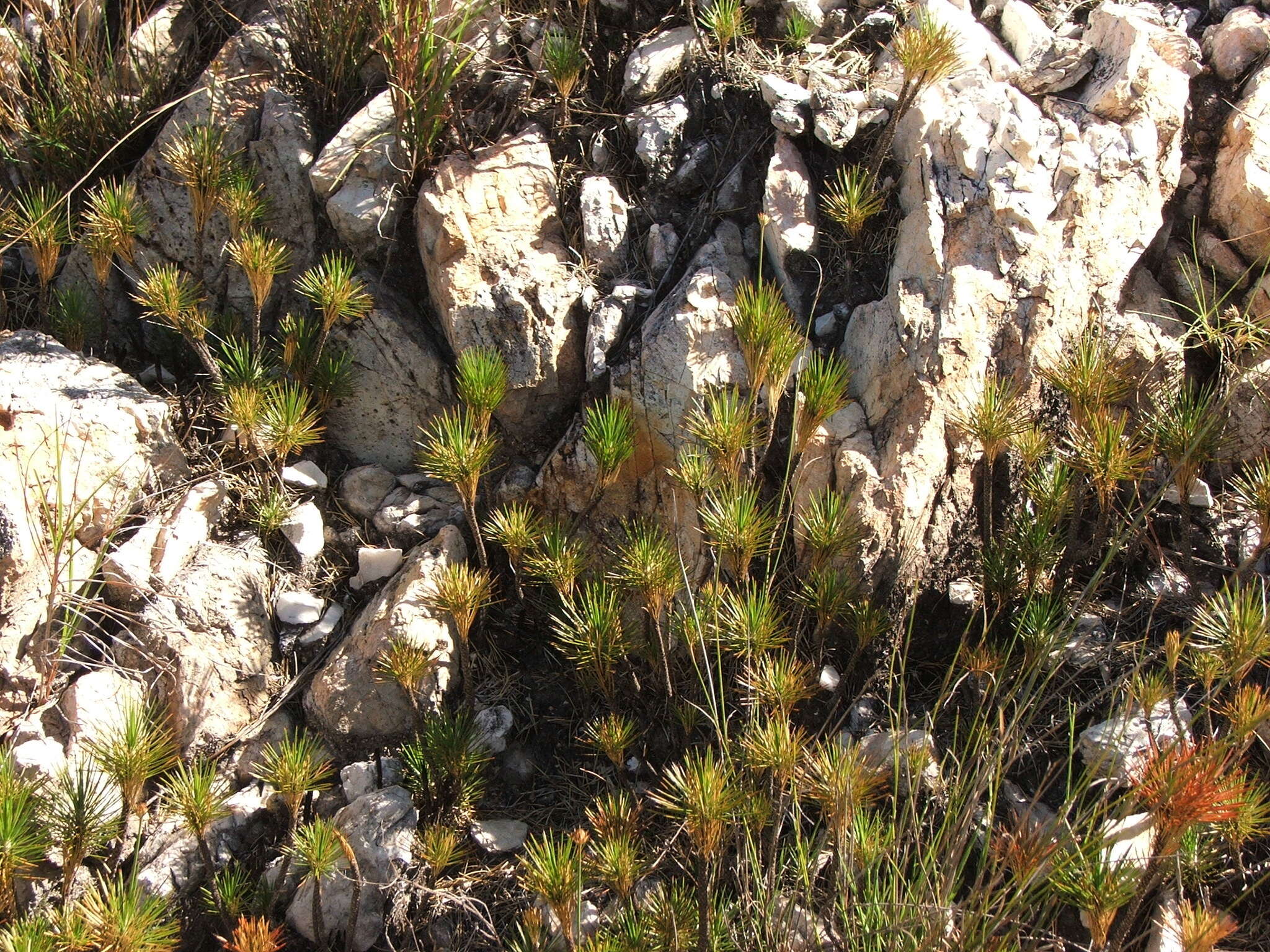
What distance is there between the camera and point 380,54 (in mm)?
3352

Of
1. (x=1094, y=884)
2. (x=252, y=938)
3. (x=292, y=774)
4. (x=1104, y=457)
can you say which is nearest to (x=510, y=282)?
(x=292, y=774)

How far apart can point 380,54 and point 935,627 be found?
247 centimetres

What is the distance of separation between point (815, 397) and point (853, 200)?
696mm

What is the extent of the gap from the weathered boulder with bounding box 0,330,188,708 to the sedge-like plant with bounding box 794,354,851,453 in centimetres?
189

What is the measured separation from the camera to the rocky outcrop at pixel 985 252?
9.02ft

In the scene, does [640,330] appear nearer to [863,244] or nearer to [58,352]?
[863,244]

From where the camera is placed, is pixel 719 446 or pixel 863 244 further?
pixel 863 244

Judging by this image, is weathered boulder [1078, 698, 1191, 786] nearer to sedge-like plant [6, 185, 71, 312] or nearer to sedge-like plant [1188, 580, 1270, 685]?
sedge-like plant [1188, 580, 1270, 685]

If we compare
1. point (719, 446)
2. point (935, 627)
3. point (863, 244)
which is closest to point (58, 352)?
point (719, 446)

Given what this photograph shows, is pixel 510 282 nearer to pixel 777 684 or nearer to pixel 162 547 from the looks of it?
pixel 162 547

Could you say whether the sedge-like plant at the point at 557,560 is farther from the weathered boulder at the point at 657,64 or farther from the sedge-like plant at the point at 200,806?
the weathered boulder at the point at 657,64

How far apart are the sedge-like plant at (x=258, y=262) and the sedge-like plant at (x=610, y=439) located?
1.06 m

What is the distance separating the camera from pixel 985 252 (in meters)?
2.88

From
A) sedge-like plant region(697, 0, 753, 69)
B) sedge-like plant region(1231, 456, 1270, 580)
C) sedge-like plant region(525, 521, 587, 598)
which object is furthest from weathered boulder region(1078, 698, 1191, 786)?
sedge-like plant region(697, 0, 753, 69)
